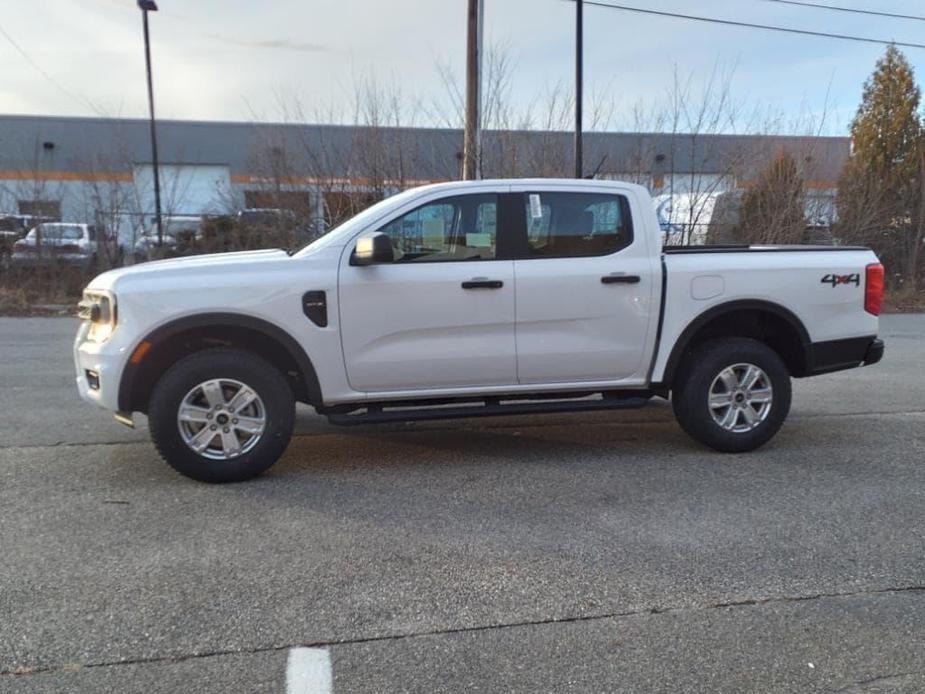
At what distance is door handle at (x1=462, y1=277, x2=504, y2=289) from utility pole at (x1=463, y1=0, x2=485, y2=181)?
435 inches

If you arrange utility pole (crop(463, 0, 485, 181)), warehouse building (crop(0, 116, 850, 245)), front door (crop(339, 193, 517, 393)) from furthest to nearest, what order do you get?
warehouse building (crop(0, 116, 850, 245)) → utility pole (crop(463, 0, 485, 181)) → front door (crop(339, 193, 517, 393))

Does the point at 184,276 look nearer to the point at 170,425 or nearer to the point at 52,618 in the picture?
the point at 170,425

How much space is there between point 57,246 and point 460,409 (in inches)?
585

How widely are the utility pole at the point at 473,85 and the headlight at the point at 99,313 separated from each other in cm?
1144

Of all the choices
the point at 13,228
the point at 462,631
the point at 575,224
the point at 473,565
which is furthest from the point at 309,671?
the point at 13,228

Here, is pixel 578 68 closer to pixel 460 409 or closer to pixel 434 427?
pixel 434 427

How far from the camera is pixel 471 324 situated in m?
5.21

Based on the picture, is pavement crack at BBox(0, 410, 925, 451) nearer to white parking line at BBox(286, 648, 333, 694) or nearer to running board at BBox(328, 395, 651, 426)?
running board at BBox(328, 395, 651, 426)

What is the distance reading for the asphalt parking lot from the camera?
297cm

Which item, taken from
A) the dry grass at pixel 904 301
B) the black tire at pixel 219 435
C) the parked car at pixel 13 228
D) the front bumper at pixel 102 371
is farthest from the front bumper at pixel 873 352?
the parked car at pixel 13 228

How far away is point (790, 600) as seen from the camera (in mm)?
3473

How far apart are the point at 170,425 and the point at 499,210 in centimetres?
256

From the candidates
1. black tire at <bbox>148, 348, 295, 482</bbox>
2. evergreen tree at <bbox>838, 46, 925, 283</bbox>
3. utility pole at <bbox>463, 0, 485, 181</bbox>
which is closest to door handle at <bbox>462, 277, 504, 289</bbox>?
black tire at <bbox>148, 348, 295, 482</bbox>

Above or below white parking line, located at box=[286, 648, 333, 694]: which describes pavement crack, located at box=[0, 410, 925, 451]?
above
